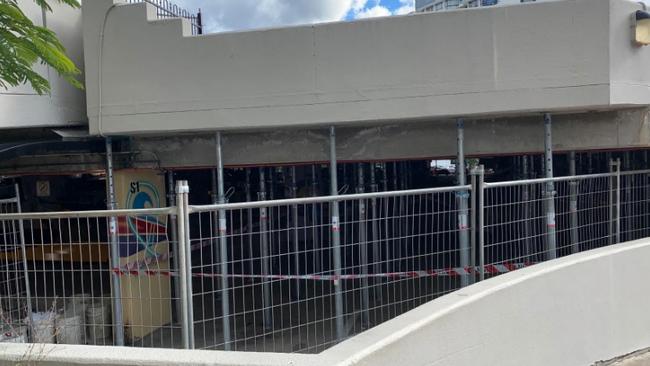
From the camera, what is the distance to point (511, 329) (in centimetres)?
362

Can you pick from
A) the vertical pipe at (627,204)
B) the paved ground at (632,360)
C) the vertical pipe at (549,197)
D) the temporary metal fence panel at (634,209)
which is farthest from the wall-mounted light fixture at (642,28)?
the paved ground at (632,360)

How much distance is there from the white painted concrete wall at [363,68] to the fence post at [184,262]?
430cm

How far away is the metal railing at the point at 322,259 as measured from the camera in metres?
4.07

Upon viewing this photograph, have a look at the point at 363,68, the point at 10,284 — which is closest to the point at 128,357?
the point at 363,68

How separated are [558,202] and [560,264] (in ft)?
13.0

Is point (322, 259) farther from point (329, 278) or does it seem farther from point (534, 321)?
point (534, 321)

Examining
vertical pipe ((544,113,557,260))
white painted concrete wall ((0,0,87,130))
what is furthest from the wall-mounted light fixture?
white painted concrete wall ((0,0,87,130))

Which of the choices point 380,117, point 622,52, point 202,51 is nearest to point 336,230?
point 380,117

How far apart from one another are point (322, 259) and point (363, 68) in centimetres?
260

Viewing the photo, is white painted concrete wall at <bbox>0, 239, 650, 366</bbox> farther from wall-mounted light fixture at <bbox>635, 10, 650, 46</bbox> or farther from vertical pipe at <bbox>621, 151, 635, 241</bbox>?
wall-mounted light fixture at <bbox>635, 10, 650, 46</bbox>

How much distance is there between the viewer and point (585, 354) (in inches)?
164

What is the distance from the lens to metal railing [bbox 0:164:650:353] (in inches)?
160

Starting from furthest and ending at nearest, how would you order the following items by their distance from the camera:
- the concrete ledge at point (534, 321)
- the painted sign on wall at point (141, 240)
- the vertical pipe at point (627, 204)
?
the painted sign on wall at point (141, 240)
the vertical pipe at point (627, 204)
the concrete ledge at point (534, 321)

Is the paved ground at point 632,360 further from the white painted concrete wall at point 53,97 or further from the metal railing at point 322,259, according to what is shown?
the white painted concrete wall at point 53,97
